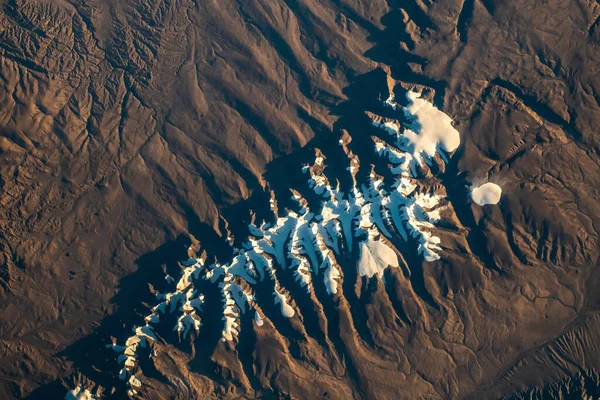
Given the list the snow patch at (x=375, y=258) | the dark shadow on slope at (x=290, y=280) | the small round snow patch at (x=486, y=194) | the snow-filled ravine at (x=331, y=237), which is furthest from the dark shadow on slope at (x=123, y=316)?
the small round snow patch at (x=486, y=194)

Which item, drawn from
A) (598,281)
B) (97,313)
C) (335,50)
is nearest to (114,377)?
(97,313)

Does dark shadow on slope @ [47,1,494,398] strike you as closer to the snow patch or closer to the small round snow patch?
the snow patch

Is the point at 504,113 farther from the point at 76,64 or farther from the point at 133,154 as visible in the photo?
the point at 76,64

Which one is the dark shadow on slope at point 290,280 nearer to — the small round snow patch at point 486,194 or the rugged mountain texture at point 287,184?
the rugged mountain texture at point 287,184

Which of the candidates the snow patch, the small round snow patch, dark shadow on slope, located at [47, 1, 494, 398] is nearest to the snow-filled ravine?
the snow patch

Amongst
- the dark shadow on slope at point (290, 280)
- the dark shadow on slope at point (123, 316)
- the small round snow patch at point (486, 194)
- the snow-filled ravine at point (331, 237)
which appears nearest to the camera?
the small round snow patch at point (486, 194)

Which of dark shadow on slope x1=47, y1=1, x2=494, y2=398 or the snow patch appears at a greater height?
dark shadow on slope x1=47, y1=1, x2=494, y2=398
